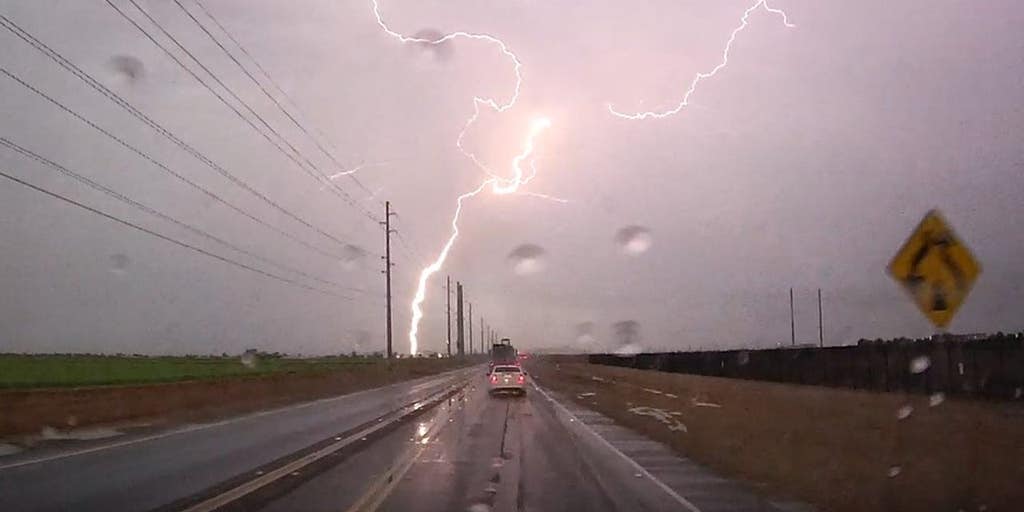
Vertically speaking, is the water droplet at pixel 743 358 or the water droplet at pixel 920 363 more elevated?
the water droplet at pixel 743 358

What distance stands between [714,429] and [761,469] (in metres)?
9.51

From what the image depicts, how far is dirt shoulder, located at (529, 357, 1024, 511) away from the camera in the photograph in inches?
645

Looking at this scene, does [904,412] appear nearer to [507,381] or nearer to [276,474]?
[276,474]

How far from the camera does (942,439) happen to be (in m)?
22.9

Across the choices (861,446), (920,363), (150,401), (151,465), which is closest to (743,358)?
(920,363)

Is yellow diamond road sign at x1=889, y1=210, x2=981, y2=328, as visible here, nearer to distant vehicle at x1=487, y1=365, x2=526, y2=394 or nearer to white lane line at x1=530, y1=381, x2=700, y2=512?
white lane line at x1=530, y1=381, x2=700, y2=512

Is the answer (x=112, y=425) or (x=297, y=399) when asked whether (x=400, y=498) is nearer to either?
(x=112, y=425)

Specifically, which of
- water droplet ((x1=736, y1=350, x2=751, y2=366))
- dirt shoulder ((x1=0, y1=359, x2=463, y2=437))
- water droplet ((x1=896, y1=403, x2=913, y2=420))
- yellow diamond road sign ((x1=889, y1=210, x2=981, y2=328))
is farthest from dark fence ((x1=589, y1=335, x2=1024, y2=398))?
dirt shoulder ((x1=0, y1=359, x2=463, y2=437))

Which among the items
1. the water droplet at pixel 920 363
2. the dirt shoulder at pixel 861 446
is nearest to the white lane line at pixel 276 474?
the dirt shoulder at pixel 861 446

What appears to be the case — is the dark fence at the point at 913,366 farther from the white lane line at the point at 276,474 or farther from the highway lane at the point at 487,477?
the white lane line at the point at 276,474

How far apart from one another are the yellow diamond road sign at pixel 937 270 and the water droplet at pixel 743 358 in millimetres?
70314

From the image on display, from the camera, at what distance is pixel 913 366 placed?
164 feet

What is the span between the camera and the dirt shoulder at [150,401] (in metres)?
30.8

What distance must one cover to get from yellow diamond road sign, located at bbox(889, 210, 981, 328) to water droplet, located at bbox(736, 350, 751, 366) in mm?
70314
